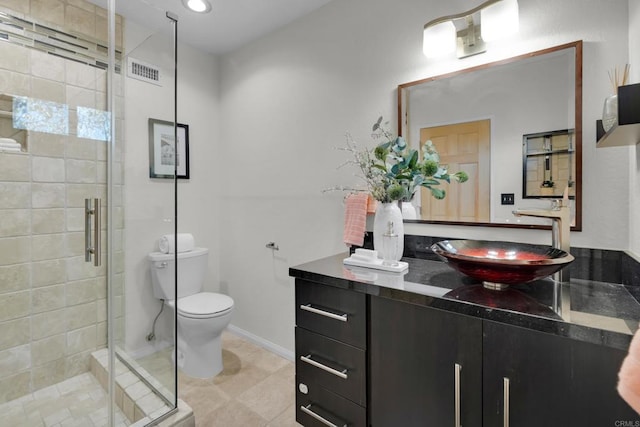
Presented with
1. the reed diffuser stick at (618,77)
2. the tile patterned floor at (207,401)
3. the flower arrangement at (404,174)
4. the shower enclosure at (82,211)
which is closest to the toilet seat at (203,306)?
the shower enclosure at (82,211)

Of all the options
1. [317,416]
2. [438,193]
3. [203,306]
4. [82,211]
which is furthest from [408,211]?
[82,211]

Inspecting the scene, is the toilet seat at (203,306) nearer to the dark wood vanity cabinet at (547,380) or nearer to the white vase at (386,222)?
the white vase at (386,222)

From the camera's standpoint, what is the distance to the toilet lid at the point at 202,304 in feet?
6.61

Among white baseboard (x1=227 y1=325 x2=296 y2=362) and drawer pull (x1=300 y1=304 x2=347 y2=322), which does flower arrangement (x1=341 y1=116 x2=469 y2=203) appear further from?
white baseboard (x1=227 y1=325 x2=296 y2=362)

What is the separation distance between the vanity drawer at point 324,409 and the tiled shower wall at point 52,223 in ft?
4.53

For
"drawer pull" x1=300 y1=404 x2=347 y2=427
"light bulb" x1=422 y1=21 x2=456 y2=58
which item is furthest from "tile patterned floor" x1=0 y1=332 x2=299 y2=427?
"light bulb" x1=422 y1=21 x2=456 y2=58

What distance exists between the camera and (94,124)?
2010 mm

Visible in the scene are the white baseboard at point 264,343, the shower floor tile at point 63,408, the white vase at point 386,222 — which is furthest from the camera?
the white baseboard at point 264,343

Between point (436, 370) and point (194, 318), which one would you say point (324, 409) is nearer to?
point (436, 370)

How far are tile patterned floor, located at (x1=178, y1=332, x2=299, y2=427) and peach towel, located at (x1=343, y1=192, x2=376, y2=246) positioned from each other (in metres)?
1.03

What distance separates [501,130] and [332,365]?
1285mm

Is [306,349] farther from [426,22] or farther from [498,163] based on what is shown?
[426,22]

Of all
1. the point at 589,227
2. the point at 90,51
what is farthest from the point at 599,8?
the point at 90,51

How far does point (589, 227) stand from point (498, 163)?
0.43m
